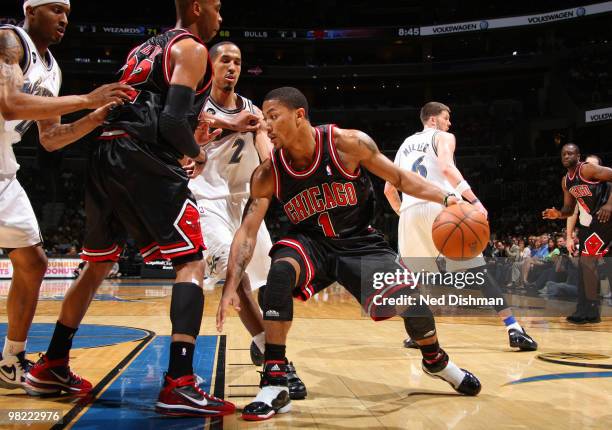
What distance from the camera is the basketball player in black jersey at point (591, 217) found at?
788cm

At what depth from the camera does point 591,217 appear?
320 inches

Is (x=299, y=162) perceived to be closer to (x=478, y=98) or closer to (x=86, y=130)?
(x=86, y=130)

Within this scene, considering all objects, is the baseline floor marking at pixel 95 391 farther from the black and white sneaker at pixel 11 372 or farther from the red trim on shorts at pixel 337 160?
the red trim on shorts at pixel 337 160

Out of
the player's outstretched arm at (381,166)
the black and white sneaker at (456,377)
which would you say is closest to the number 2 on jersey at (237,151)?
the player's outstretched arm at (381,166)

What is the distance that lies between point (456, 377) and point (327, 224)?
3.71 feet

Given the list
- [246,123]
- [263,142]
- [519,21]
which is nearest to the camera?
[246,123]

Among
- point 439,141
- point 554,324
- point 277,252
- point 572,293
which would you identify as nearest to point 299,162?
point 277,252

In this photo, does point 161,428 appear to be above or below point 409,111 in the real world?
below

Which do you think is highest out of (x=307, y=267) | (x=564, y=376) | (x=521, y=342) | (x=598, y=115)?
(x=598, y=115)

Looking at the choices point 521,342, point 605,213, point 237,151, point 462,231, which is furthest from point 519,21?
point 462,231

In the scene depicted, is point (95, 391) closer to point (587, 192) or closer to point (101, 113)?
point (101, 113)

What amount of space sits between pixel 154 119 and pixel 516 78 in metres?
32.1

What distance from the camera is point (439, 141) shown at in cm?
575

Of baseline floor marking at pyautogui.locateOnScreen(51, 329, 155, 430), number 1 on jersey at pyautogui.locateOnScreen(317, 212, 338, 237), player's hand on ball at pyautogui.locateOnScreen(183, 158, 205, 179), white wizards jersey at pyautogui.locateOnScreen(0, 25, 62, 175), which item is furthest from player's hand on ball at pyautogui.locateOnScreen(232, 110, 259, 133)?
baseline floor marking at pyautogui.locateOnScreen(51, 329, 155, 430)
